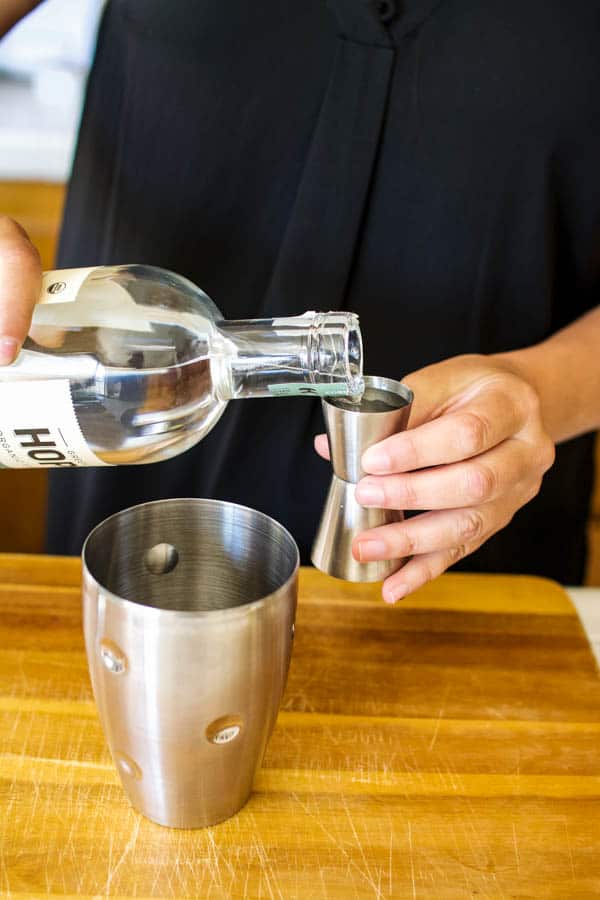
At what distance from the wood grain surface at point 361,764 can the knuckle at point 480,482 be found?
0.52 feet

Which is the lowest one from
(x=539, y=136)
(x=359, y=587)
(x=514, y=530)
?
(x=514, y=530)

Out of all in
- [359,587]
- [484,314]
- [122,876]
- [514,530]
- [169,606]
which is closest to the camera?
[122,876]

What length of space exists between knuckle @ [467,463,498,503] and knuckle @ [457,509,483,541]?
2 cm

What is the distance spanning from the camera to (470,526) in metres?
0.71

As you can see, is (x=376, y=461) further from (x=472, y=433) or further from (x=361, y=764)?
(x=361, y=764)

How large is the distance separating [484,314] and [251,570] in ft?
1.54

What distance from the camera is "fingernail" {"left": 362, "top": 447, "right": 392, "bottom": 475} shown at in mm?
621

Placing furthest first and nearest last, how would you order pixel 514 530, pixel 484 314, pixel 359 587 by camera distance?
pixel 514 530 < pixel 484 314 < pixel 359 587

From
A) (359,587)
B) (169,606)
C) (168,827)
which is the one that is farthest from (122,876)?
(359,587)

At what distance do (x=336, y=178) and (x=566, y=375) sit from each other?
0.97 ft

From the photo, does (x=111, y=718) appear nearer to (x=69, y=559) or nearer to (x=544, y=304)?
(x=69, y=559)

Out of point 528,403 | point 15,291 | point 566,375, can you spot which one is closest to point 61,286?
point 15,291

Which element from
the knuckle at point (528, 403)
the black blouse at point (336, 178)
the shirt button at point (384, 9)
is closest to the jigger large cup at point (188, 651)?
the knuckle at point (528, 403)

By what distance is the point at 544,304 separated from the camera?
977 millimetres
